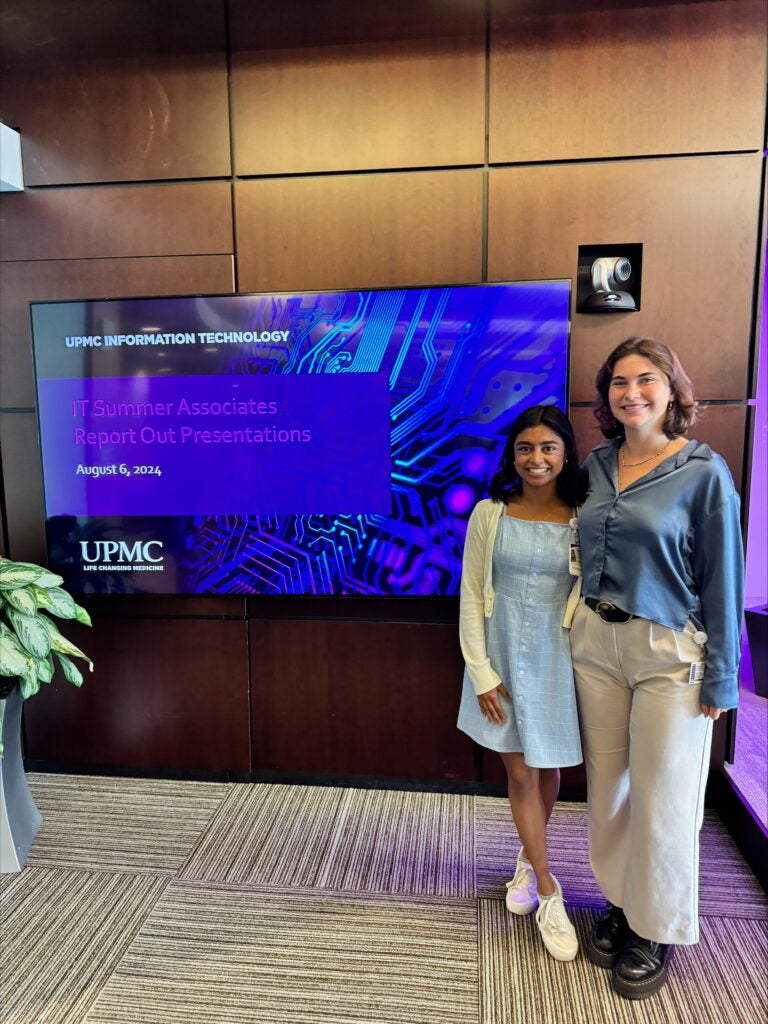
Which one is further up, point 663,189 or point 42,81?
point 42,81

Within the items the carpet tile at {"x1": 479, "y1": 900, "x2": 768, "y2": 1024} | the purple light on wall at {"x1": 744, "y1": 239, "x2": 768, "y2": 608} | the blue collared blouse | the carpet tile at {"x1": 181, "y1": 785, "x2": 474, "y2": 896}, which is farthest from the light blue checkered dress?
the purple light on wall at {"x1": 744, "y1": 239, "x2": 768, "y2": 608}

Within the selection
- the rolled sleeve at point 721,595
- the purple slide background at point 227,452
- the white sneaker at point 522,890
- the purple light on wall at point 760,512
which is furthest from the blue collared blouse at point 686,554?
the purple light on wall at point 760,512

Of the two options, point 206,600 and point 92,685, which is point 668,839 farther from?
point 92,685

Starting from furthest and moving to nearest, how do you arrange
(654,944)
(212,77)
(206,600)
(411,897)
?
(206,600) → (212,77) → (411,897) → (654,944)

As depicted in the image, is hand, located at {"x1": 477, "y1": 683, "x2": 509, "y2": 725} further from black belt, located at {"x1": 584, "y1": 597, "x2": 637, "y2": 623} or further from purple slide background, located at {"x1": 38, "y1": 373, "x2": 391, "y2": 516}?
purple slide background, located at {"x1": 38, "y1": 373, "x2": 391, "y2": 516}

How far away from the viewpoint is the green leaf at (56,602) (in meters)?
2.27

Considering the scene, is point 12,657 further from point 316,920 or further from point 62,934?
point 316,920

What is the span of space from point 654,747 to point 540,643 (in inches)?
15.9

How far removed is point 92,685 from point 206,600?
2.30 feet

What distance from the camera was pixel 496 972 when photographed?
183cm

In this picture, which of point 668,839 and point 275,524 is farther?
point 275,524

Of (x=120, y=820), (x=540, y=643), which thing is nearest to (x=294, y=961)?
(x=120, y=820)

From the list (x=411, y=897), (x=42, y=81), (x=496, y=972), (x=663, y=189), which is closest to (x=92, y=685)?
(x=411, y=897)

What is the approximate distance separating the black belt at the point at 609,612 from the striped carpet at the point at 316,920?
1082 mm
